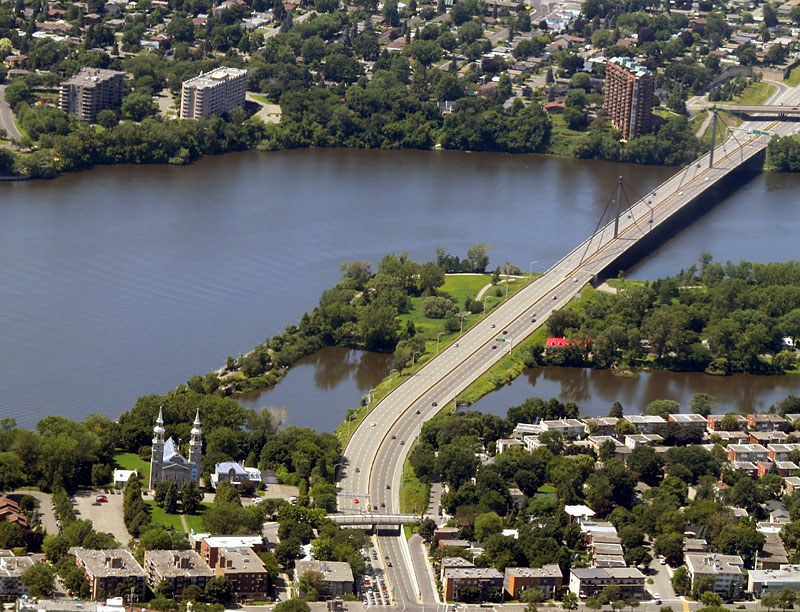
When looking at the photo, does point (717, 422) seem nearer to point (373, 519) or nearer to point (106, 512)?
point (373, 519)

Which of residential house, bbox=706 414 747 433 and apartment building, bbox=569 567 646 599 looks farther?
residential house, bbox=706 414 747 433

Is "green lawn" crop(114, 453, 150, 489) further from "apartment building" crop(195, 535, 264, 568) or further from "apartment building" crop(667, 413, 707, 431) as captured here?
"apartment building" crop(667, 413, 707, 431)

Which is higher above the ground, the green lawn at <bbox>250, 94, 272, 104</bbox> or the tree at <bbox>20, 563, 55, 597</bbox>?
the green lawn at <bbox>250, 94, 272, 104</bbox>

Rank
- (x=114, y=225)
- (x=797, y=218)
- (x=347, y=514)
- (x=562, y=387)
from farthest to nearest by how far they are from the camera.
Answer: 1. (x=797, y=218)
2. (x=114, y=225)
3. (x=562, y=387)
4. (x=347, y=514)

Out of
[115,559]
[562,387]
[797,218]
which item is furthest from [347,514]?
[797,218]

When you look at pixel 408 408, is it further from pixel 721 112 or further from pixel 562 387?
pixel 721 112

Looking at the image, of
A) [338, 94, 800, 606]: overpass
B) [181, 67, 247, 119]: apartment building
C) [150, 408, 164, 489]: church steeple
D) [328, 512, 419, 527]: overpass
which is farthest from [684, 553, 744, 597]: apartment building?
[181, 67, 247, 119]: apartment building

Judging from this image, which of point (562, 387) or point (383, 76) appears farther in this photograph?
point (383, 76)

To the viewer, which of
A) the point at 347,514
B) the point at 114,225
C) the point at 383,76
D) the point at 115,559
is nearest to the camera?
the point at 115,559

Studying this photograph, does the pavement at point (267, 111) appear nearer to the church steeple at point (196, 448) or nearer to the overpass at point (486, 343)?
the overpass at point (486, 343)
